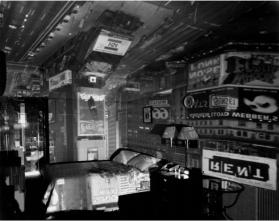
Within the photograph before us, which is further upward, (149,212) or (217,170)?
(217,170)

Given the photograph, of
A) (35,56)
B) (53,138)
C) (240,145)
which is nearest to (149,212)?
(240,145)

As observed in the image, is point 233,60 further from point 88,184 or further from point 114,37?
point 88,184

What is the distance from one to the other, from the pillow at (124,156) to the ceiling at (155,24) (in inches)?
85.5

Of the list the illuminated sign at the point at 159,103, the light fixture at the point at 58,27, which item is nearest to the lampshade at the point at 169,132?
the illuminated sign at the point at 159,103

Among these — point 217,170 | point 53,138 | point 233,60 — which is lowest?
point 217,170

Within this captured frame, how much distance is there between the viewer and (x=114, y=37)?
3.04m

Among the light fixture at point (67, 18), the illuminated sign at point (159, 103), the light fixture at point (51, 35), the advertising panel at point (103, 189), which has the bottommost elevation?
the advertising panel at point (103, 189)

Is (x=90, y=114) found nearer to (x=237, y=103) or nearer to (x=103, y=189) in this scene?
(x=103, y=189)

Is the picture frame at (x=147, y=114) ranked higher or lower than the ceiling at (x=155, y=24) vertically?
lower

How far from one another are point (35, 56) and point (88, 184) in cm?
245

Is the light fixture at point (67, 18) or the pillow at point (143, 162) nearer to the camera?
the light fixture at point (67, 18)

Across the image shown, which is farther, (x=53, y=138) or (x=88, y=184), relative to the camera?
(x=53, y=138)

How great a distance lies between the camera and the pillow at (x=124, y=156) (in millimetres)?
4656

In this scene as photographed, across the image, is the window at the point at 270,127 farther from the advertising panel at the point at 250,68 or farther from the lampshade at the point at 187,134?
the lampshade at the point at 187,134
